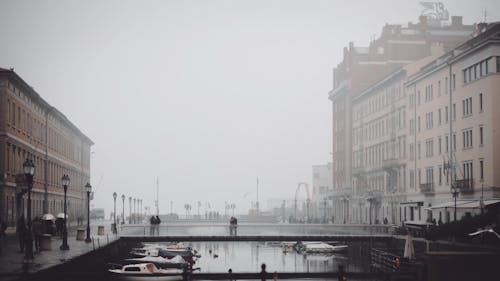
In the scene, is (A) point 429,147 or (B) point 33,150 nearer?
(B) point 33,150

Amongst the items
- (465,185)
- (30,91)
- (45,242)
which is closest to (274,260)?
(465,185)

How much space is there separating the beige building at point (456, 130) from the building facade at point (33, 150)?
38.6m

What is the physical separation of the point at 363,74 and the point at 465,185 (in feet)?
198

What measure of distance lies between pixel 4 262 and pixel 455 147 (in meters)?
52.0

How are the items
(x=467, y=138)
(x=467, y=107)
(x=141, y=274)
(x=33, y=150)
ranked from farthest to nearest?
1. (x=33, y=150)
2. (x=467, y=138)
3. (x=467, y=107)
4. (x=141, y=274)

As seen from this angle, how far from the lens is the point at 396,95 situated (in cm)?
10731

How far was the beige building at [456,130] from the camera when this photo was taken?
2891 inches

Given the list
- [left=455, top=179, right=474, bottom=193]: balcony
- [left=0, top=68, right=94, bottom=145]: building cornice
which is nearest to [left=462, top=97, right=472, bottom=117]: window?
[left=455, top=179, right=474, bottom=193]: balcony

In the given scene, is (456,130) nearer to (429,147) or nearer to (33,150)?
(429,147)

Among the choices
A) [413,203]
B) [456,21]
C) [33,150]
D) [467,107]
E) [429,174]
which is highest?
[456,21]

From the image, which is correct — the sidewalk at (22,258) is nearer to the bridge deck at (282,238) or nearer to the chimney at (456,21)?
the bridge deck at (282,238)

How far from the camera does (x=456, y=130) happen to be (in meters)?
82.6

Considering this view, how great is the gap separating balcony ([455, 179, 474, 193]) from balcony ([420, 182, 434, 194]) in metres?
9.79

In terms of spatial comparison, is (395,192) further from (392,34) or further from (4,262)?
(4,262)
